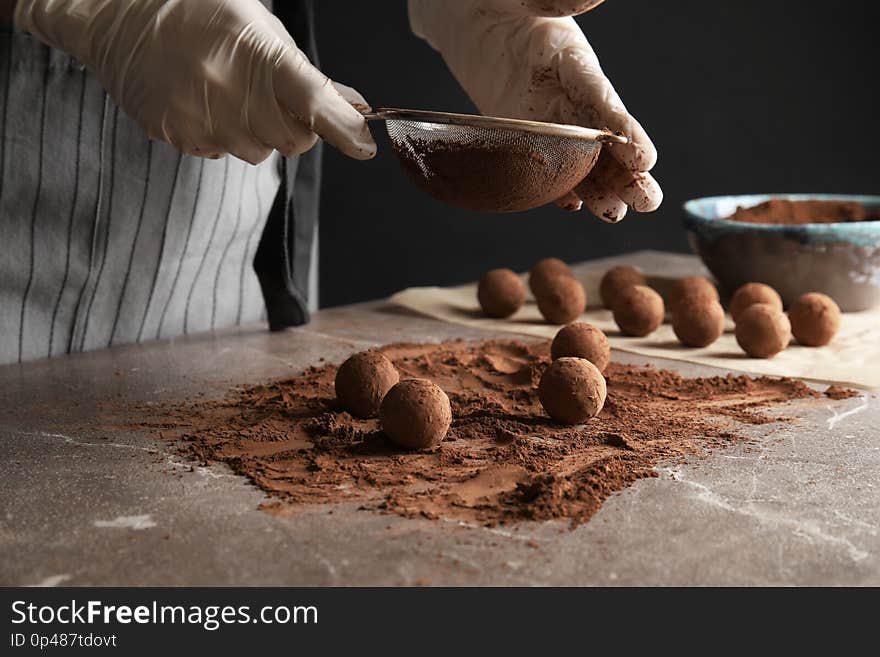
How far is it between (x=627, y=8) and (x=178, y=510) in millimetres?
3378

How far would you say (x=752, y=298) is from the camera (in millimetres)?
2084

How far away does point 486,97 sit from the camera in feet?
6.36

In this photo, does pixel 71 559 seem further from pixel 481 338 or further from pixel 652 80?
pixel 652 80

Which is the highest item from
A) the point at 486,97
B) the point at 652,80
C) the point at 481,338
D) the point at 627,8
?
the point at 627,8

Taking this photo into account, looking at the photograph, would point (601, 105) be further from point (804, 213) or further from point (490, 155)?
point (804, 213)

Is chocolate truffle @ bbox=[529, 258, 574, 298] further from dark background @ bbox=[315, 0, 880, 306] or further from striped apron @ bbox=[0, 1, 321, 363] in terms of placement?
dark background @ bbox=[315, 0, 880, 306]

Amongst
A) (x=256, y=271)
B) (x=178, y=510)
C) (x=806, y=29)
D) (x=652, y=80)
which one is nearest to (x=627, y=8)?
(x=652, y=80)

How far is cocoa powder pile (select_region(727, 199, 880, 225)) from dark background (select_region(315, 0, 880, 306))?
1.64 meters

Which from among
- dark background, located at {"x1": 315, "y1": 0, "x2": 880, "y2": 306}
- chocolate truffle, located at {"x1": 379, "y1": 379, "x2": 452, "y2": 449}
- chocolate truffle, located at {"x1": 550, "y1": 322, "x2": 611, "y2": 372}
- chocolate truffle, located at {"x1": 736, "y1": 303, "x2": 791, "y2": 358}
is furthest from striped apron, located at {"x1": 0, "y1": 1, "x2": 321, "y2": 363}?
dark background, located at {"x1": 315, "y1": 0, "x2": 880, "y2": 306}

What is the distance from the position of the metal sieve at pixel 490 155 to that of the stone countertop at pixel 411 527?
1.54 ft

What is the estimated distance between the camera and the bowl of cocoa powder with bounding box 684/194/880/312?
2145mm

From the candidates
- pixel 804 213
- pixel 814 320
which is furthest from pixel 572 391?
pixel 804 213

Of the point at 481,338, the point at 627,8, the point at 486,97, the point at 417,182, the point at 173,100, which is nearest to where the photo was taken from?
the point at 173,100

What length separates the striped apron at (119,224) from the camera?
1705 mm
